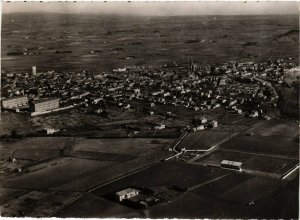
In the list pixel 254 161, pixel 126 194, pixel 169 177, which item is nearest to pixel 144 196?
pixel 126 194

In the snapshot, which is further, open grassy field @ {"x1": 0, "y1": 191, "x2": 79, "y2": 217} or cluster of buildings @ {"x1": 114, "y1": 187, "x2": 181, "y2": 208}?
cluster of buildings @ {"x1": 114, "y1": 187, "x2": 181, "y2": 208}

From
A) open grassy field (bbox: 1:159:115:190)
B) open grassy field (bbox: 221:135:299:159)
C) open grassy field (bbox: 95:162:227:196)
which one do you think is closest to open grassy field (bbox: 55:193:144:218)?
open grassy field (bbox: 95:162:227:196)

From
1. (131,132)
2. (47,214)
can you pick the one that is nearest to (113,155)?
(131,132)

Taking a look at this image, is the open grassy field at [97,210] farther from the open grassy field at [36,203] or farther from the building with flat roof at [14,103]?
the building with flat roof at [14,103]

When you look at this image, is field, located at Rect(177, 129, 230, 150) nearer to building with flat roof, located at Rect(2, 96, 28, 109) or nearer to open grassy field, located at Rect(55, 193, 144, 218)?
open grassy field, located at Rect(55, 193, 144, 218)

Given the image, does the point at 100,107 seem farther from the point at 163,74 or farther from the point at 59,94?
the point at 163,74

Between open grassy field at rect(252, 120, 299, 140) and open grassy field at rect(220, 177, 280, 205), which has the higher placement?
open grassy field at rect(252, 120, 299, 140)

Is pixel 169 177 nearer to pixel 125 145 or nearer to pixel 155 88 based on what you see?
pixel 125 145
